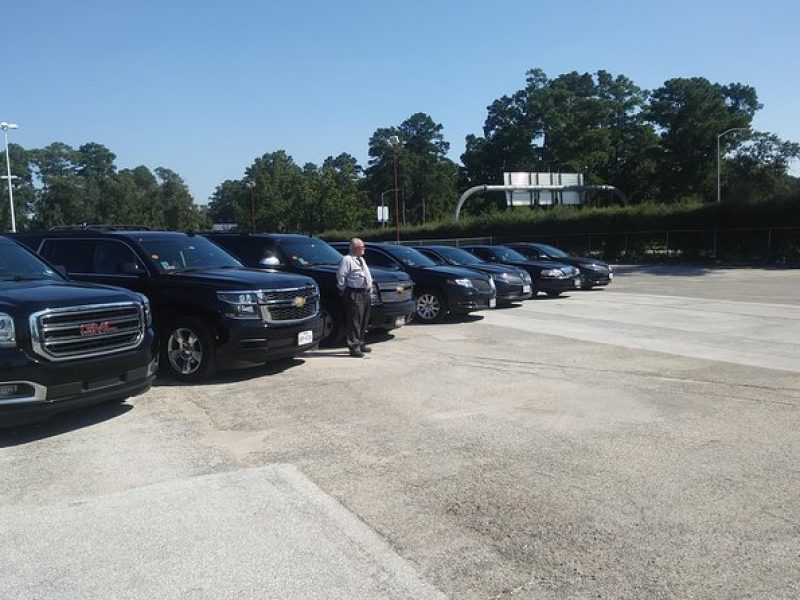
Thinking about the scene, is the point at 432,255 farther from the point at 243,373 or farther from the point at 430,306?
the point at 243,373

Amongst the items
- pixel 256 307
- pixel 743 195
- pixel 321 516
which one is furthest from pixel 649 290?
pixel 321 516

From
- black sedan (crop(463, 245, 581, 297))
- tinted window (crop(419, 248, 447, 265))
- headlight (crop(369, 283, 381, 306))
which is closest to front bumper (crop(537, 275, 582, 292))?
black sedan (crop(463, 245, 581, 297))

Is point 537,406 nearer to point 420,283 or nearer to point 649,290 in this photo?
point 420,283

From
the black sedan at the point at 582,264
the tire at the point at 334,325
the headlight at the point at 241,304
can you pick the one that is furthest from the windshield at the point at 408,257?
the black sedan at the point at 582,264

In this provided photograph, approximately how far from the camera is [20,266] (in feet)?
24.1

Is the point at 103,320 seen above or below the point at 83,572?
above

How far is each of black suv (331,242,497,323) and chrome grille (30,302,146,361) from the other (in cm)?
749

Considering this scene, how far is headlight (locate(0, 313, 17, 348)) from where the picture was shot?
18.8 ft

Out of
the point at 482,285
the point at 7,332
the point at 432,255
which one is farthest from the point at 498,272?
the point at 7,332

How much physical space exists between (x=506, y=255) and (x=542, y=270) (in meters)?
1.65

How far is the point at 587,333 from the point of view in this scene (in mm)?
12609

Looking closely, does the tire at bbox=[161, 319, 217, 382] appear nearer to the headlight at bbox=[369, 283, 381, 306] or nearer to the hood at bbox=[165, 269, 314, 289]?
the hood at bbox=[165, 269, 314, 289]

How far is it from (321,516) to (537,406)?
3.35 meters

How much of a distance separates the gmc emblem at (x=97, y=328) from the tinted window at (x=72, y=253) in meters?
3.29
